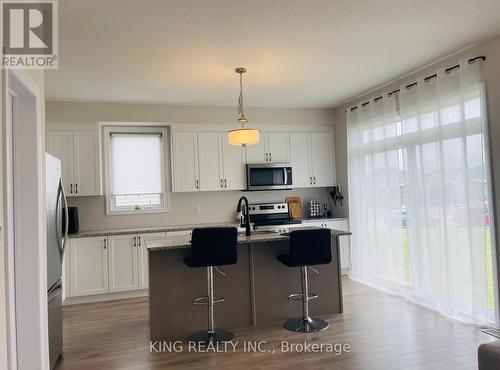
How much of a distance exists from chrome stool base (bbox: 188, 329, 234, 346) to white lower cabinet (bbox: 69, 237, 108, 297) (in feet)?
6.28

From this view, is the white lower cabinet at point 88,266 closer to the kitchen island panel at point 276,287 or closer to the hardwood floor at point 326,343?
the hardwood floor at point 326,343

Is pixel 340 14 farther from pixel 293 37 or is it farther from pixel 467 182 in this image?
pixel 467 182

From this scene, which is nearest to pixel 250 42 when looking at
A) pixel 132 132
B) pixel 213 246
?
pixel 213 246

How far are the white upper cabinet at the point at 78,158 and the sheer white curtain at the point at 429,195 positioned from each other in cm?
365

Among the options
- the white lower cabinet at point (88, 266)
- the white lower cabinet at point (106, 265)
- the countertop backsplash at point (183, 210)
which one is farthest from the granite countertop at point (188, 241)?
the countertop backsplash at point (183, 210)

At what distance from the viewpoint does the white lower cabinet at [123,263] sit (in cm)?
490

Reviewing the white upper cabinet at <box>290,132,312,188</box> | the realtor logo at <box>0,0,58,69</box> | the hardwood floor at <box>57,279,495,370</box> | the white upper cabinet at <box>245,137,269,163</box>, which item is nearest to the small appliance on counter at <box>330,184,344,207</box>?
the white upper cabinet at <box>290,132,312,188</box>

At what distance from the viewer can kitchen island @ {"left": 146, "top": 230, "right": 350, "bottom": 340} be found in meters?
3.54

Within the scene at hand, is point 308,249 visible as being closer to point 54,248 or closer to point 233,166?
Answer: point 54,248

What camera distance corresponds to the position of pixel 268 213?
230 inches

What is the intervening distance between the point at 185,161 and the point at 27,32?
3173 mm

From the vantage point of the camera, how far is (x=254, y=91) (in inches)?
194

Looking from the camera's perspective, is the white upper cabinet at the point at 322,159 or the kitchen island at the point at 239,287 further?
the white upper cabinet at the point at 322,159

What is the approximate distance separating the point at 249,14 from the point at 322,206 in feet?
13.3
